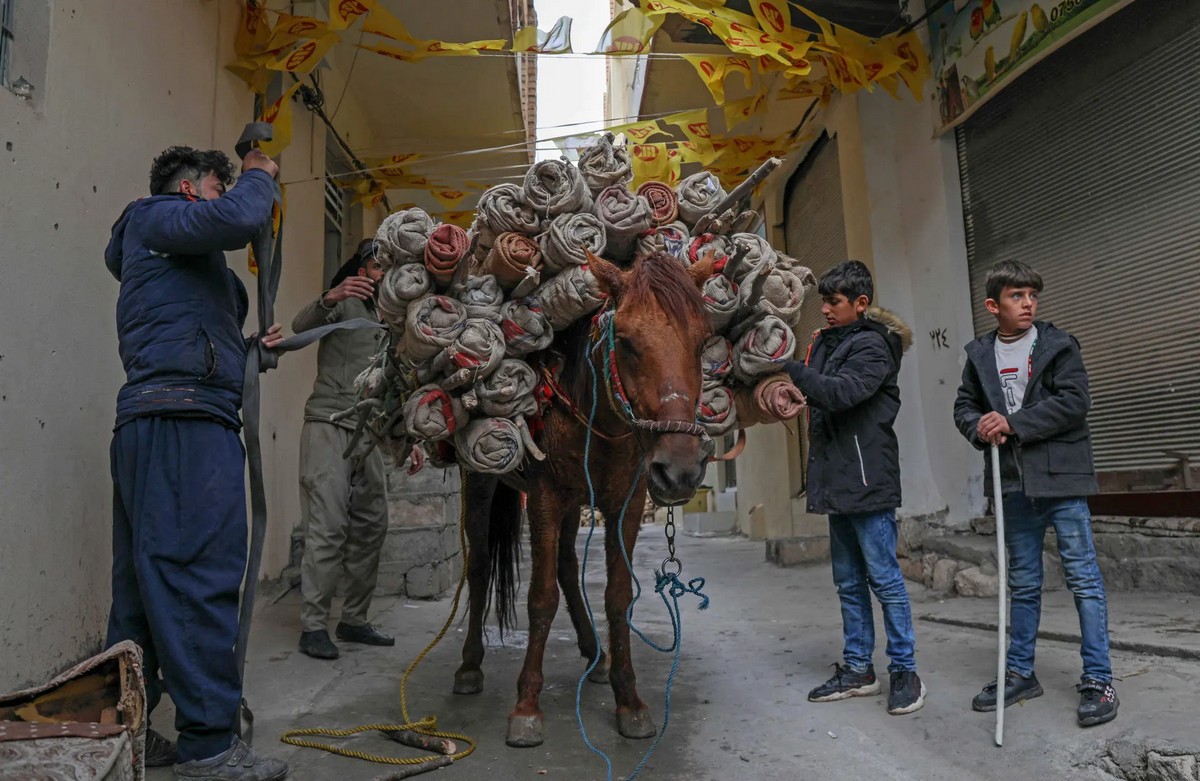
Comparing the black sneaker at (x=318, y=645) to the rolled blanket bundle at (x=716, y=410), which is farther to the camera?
the black sneaker at (x=318, y=645)

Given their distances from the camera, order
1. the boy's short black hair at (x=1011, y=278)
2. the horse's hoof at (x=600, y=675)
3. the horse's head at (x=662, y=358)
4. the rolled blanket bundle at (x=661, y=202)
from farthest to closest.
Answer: the horse's hoof at (x=600, y=675) → the rolled blanket bundle at (x=661, y=202) → the boy's short black hair at (x=1011, y=278) → the horse's head at (x=662, y=358)

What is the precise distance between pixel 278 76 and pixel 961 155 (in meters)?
5.26

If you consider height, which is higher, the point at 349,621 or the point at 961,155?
the point at 961,155

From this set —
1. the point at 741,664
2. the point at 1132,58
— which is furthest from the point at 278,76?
the point at 1132,58

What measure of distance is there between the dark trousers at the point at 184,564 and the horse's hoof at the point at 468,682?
1.25 metres

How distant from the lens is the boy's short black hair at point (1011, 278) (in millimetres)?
3045

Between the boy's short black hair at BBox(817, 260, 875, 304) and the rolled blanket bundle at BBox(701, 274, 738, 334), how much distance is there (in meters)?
A: 0.65

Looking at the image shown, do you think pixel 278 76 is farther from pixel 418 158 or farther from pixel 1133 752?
pixel 1133 752

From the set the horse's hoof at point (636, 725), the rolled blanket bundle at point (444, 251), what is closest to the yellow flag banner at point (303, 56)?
the rolled blanket bundle at point (444, 251)

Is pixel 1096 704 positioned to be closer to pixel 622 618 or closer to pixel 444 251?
pixel 622 618

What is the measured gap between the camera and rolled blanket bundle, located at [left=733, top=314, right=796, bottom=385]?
2.86 meters

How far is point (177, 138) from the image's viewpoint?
4.07 meters

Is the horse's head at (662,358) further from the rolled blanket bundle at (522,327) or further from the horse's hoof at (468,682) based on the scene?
the horse's hoof at (468,682)

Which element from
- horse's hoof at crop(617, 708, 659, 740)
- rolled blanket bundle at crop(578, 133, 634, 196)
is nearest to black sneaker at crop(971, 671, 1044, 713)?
horse's hoof at crop(617, 708, 659, 740)
